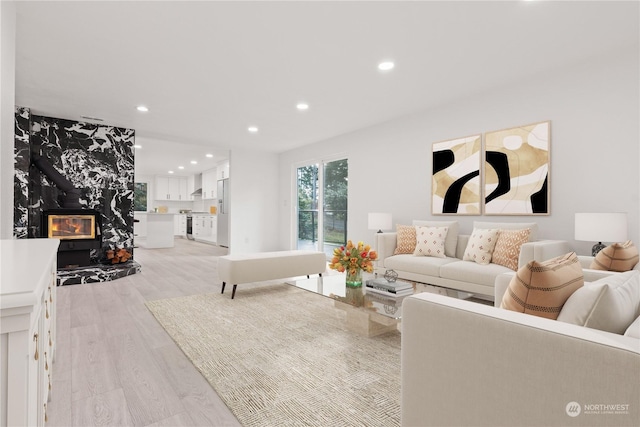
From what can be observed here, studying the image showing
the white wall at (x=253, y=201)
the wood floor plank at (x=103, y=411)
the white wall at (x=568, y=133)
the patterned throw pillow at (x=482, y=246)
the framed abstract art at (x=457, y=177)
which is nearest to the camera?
the wood floor plank at (x=103, y=411)

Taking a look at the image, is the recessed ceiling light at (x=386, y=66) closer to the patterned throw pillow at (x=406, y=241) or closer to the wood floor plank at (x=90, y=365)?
the patterned throw pillow at (x=406, y=241)

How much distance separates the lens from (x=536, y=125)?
3447mm

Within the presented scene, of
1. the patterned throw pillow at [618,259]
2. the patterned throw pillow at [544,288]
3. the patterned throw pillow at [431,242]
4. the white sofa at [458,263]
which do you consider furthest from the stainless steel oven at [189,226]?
the patterned throw pillow at [544,288]

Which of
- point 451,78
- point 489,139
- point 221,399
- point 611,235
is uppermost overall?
point 451,78

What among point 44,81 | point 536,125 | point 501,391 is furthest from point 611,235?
point 44,81

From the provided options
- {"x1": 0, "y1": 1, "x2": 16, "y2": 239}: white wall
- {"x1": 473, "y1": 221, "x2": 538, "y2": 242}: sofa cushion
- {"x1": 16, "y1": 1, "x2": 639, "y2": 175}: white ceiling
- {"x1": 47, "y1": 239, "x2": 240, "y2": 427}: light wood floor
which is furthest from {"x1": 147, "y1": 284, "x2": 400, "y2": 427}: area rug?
{"x1": 16, "y1": 1, "x2": 639, "y2": 175}: white ceiling

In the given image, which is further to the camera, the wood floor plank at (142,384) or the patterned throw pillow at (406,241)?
the patterned throw pillow at (406,241)

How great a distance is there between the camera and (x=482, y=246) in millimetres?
3410

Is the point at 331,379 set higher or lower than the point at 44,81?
lower

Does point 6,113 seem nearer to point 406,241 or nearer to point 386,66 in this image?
point 386,66

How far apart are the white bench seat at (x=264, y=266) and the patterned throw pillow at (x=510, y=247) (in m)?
2.07

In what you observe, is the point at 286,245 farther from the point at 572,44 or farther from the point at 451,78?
the point at 572,44

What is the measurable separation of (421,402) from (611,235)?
2.54 m

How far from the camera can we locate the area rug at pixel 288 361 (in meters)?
1.60
